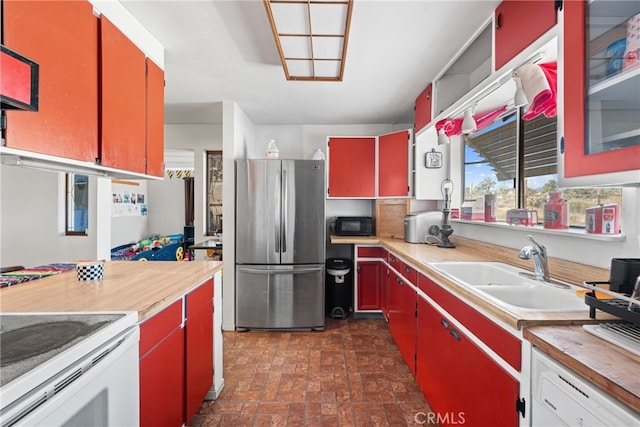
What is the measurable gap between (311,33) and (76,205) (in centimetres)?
232

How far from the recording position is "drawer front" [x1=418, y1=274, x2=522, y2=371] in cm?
99

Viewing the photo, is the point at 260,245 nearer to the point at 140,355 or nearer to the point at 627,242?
the point at 140,355

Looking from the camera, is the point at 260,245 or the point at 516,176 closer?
the point at 516,176

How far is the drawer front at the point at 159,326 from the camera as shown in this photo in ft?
3.72

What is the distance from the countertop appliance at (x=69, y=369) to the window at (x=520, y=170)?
2.22 meters

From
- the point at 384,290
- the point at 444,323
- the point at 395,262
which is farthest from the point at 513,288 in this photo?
the point at 384,290

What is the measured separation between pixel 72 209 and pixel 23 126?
161 centimetres

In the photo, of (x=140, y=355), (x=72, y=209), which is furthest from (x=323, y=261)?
(x=72, y=209)

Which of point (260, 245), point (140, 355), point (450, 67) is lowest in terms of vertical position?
point (140, 355)

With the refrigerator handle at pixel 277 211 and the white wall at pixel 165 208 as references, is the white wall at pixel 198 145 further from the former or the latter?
the white wall at pixel 165 208

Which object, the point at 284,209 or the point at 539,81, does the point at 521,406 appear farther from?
Answer: the point at 284,209

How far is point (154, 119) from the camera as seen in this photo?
6.41 feet

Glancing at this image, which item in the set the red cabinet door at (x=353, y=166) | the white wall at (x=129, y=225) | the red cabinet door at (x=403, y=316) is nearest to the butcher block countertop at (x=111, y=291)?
the red cabinet door at (x=403, y=316)

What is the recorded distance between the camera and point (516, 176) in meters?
2.18
